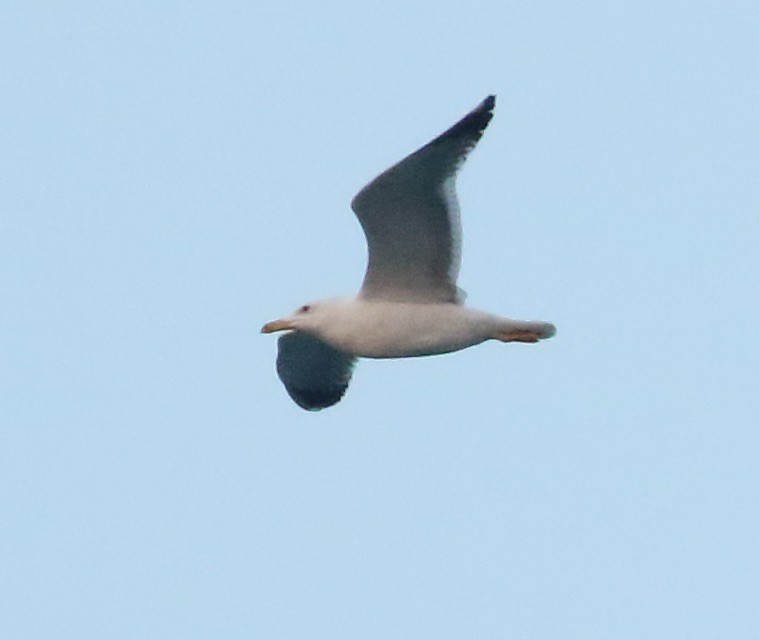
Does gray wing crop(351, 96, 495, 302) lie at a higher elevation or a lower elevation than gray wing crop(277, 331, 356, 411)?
higher

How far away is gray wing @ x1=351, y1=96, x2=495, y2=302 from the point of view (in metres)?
16.7

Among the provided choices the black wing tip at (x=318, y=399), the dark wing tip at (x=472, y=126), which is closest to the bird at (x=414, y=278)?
→ the dark wing tip at (x=472, y=126)

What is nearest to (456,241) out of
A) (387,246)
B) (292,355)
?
(387,246)

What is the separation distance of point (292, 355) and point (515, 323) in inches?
111

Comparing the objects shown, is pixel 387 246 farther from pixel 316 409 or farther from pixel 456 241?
pixel 316 409

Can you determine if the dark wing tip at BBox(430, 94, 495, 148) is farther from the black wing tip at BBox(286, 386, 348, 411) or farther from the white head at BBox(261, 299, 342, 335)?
the black wing tip at BBox(286, 386, 348, 411)

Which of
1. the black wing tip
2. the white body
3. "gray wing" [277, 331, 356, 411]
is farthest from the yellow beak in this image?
the black wing tip

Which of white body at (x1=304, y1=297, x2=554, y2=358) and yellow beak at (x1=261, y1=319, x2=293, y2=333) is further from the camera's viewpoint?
yellow beak at (x1=261, y1=319, x2=293, y2=333)

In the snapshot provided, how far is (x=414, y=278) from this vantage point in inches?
694

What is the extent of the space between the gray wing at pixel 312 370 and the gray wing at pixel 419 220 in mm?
1868

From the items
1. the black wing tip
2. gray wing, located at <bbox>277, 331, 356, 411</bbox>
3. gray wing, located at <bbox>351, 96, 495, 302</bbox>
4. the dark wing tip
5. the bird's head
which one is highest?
the dark wing tip

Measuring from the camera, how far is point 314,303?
18.1 m

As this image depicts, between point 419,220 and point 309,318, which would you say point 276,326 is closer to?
point 309,318

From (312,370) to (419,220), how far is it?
10.4 feet
